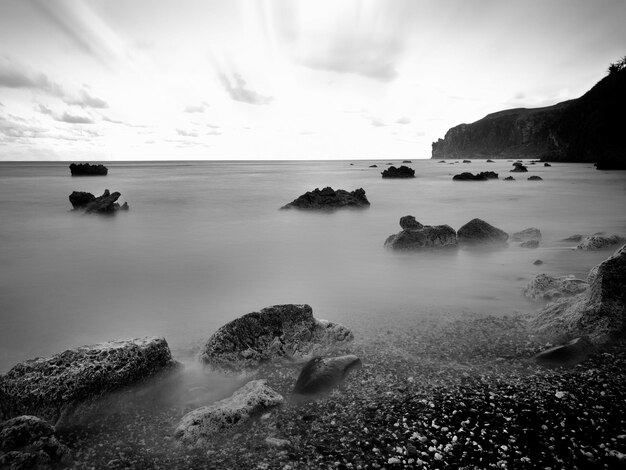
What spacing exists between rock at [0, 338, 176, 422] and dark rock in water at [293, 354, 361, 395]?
1498 mm

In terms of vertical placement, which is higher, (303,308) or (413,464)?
(303,308)

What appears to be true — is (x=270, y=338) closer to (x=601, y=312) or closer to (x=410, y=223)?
(x=601, y=312)

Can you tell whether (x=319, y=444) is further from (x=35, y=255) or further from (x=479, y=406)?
(x=35, y=255)

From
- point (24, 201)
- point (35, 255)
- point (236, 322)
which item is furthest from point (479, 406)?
point (24, 201)

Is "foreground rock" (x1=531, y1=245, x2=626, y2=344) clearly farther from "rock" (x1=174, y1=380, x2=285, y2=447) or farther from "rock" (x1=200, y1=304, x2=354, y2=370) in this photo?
"rock" (x1=174, y1=380, x2=285, y2=447)

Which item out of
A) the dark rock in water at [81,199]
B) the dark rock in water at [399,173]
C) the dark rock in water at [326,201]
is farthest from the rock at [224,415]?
the dark rock in water at [399,173]

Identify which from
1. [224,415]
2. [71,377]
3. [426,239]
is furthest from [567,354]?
[426,239]

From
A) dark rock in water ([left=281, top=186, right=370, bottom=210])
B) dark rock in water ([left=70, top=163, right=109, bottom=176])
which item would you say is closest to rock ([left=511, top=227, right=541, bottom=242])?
dark rock in water ([left=281, top=186, right=370, bottom=210])

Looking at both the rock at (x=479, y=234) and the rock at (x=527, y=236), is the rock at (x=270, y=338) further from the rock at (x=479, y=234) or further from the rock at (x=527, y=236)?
the rock at (x=527, y=236)

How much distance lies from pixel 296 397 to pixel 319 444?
0.68 meters

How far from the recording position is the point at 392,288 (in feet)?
21.8

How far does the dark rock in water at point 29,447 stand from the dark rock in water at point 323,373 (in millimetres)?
1948

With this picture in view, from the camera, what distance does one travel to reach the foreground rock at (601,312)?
4219 millimetres

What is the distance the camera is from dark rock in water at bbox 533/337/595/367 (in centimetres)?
382
